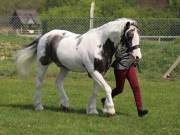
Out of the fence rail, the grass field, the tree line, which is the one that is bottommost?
the tree line

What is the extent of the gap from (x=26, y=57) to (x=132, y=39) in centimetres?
264

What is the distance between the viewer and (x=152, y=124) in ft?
32.1

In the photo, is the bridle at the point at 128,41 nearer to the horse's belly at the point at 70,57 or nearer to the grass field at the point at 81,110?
the horse's belly at the point at 70,57

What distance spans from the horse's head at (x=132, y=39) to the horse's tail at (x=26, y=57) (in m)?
2.36

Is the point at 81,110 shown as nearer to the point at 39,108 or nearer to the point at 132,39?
the point at 39,108

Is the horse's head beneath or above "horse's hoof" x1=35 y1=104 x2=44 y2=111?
above

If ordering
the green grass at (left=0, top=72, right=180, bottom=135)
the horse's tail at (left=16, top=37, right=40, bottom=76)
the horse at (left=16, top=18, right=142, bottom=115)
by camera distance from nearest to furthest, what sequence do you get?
the green grass at (left=0, top=72, right=180, bottom=135) → the horse at (left=16, top=18, right=142, bottom=115) → the horse's tail at (left=16, top=37, right=40, bottom=76)

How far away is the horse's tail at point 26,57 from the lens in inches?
460

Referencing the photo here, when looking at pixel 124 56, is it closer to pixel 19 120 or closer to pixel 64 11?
pixel 19 120

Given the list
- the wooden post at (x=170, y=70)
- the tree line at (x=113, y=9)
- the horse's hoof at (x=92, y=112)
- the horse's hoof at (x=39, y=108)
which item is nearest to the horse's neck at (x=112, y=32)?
the horse's hoof at (x=92, y=112)

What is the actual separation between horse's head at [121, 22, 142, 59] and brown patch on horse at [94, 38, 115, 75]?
1.23ft

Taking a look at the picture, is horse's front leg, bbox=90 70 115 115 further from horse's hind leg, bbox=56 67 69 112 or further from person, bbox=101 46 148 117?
horse's hind leg, bbox=56 67 69 112

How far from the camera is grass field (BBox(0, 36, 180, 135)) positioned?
9.05 m

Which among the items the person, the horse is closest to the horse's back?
the horse
